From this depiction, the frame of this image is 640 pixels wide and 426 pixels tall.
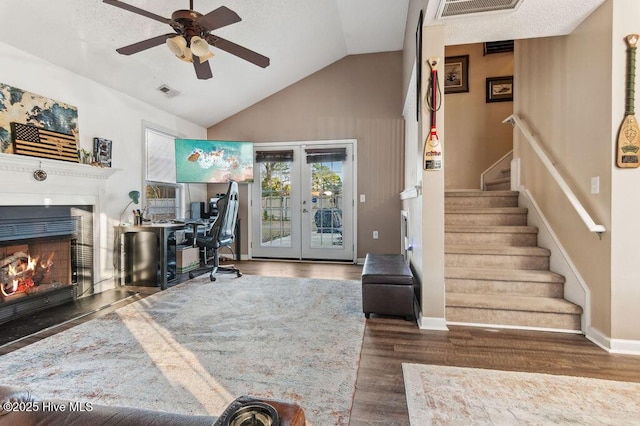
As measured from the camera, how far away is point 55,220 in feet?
10.2

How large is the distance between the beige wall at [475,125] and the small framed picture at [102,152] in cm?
490

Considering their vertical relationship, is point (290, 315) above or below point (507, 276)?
below

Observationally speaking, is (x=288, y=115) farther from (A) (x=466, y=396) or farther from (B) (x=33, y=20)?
(A) (x=466, y=396)

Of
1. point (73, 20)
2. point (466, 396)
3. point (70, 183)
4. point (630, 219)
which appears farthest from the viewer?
point (70, 183)

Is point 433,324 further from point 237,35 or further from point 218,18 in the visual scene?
point 237,35

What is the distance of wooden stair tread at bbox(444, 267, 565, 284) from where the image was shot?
273 centimetres

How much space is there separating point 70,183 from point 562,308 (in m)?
4.76

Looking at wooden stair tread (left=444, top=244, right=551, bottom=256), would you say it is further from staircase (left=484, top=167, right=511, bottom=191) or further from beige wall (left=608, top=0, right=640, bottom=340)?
staircase (left=484, top=167, right=511, bottom=191)

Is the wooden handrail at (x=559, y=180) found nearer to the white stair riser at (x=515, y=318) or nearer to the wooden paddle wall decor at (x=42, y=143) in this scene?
the white stair riser at (x=515, y=318)

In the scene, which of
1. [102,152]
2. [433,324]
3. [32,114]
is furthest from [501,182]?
[32,114]

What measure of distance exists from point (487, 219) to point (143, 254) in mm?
4148

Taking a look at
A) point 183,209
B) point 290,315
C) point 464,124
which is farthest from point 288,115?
point 290,315

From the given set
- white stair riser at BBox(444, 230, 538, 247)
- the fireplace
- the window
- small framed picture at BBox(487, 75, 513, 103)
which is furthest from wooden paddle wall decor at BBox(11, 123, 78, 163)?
small framed picture at BBox(487, 75, 513, 103)

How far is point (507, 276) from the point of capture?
2818 millimetres
